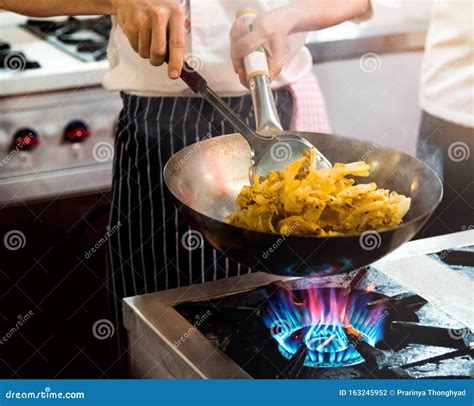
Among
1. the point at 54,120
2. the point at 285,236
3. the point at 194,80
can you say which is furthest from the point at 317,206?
A: the point at 54,120

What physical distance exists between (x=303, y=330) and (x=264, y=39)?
1.08 ft

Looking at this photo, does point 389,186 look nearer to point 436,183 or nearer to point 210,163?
point 436,183

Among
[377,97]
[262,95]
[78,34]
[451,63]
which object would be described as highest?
[262,95]

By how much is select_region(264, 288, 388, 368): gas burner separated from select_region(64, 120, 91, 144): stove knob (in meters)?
0.68

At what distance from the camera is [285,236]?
0.71 metres

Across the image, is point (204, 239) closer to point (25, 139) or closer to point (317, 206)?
point (317, 206)

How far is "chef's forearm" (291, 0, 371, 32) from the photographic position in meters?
1.07

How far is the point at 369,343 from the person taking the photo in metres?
0.78

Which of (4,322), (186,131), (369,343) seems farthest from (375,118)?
(369,343)

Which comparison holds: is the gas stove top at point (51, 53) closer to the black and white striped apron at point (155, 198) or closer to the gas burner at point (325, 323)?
the black and white striped apron at point (155, 198)

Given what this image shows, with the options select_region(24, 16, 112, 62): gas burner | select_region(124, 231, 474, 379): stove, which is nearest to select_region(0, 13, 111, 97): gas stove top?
select_region(24, 16, 112, 62): gas burner

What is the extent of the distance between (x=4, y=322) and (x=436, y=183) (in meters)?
0.89

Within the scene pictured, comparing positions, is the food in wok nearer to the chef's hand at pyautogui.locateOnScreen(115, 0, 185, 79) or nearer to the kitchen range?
the kitchen range

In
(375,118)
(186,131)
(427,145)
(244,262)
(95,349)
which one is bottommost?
(95,349)
